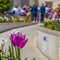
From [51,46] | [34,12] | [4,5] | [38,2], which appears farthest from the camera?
[38,2]

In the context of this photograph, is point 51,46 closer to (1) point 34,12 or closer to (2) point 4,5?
(1) point 34,12

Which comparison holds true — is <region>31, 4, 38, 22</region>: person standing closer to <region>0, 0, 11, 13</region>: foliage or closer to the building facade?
<region>0, 0, 11, 13</region>: foliage

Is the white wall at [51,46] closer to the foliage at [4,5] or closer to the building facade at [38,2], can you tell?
the foliage at [4,5]

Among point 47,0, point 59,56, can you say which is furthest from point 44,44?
point 47,0

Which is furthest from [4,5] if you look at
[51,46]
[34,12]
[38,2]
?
[51,46]

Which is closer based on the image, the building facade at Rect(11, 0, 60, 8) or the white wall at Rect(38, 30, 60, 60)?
the white wall at Rect(38, 30, 60, 60)

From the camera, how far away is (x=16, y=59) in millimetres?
4238

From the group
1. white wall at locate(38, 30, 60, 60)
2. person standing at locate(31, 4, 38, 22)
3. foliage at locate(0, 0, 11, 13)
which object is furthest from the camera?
foliage at locate(0, 0, 11, 13)

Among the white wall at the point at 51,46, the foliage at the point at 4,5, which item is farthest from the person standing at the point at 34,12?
the white wall at the point at 51,46

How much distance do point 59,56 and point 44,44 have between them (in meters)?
1.51

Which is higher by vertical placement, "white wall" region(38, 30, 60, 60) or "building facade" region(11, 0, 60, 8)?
"white wall" region(38, 30, 60, 60)

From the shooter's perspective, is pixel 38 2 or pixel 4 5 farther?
pixel 38 2

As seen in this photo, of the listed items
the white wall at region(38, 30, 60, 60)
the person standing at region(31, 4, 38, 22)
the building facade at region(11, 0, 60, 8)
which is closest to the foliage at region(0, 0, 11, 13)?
the person standing at region(31, 4, 38, 22)

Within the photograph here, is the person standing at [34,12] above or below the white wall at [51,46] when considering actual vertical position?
below
